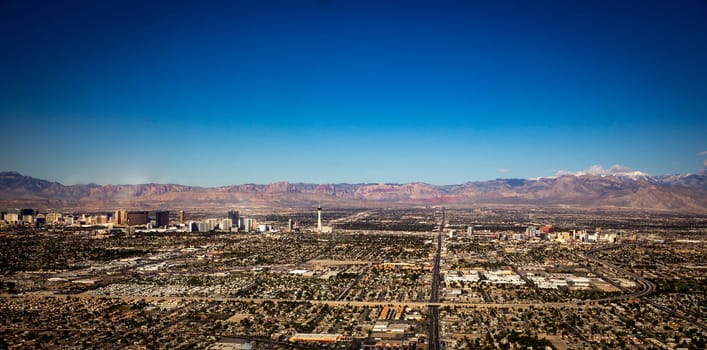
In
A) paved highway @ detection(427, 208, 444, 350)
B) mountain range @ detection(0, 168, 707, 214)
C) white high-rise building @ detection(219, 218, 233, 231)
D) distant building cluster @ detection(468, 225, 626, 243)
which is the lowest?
paved highway @ detection(427, 208, 444, 350)

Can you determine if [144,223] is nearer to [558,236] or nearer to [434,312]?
[558,236]

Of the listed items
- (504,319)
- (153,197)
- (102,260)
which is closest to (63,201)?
A: (153,197)

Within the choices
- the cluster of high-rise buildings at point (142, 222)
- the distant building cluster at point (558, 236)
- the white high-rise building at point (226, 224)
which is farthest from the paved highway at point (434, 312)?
the white high-rise building at point (226, 224)

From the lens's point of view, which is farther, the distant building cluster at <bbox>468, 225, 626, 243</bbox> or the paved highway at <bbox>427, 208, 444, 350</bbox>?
the distant building cluster at <bbox>468, 225, 626, 243</bbox>

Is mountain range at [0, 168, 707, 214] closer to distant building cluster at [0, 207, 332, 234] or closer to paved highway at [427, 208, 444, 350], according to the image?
distant building cluster at [0, 207, 332, 234]

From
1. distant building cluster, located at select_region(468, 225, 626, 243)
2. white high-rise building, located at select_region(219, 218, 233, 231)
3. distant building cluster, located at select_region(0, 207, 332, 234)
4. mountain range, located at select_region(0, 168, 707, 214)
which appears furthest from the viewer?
mountain range, located at select_region(0, 168, 707, 214)

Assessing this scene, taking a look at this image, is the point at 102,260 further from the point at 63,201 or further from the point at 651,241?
the point at 63,201

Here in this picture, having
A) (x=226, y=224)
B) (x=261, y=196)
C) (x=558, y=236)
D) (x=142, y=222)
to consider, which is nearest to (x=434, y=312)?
(x=558, y=236)

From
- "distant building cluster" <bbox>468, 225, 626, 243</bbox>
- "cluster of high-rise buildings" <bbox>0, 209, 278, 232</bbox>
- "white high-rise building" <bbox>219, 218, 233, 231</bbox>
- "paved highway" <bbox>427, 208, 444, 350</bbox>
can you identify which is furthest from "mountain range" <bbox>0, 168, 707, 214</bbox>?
"paved highway" <bbox>427, 208, 444, 350</bbox>

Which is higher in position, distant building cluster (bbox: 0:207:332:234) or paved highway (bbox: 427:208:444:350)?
distant building cluster (bbox: 0:207:332:234)

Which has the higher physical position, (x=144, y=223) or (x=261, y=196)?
(x=261, y=196)

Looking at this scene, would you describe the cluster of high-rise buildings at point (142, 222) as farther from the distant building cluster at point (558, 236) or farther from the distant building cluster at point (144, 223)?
the distant building cluster at point (558, 236)

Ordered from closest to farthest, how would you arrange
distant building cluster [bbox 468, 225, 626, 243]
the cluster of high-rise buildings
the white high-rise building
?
distant building cluster [bbox 468, 225, 626, 243]
the cluster of high-rise buildings
the white high-rise building
